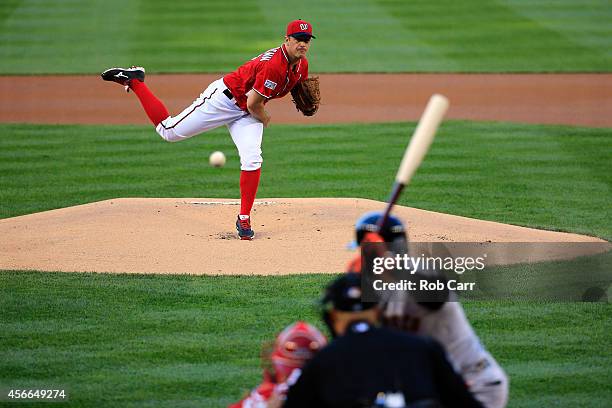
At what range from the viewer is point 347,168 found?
14.1 metres

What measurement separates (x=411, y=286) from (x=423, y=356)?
646 millimetres

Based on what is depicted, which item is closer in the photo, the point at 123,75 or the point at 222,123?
the point at 222,123

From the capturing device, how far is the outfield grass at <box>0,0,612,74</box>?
24.7 meters

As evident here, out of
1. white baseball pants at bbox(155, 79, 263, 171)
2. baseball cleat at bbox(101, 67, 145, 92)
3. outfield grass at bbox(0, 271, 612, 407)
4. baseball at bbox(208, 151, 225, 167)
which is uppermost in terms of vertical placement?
baseball cleat at bbox(101, 67, 145, 92)

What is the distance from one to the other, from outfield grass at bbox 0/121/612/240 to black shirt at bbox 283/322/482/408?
696cm

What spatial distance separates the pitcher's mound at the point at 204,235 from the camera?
9.32m

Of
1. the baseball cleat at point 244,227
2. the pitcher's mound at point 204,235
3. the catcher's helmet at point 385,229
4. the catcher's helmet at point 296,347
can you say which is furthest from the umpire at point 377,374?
the baseball cleat at point 244,227

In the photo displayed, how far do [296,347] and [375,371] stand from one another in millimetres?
598

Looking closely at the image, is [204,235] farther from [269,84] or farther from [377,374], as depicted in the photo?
[377,374]

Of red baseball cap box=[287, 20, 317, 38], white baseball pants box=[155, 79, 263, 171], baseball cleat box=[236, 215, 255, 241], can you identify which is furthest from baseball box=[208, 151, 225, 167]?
red baseball cap box=[287, 20, 317, 38]

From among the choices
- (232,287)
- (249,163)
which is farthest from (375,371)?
(249,163)

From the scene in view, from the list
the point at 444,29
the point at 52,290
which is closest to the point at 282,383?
the point at 52,290

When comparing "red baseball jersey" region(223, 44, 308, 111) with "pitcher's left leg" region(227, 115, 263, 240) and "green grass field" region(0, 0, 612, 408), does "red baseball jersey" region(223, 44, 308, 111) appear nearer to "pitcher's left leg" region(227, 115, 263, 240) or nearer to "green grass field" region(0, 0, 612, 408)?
"pitcher's left leg" region(227, 115, 263, 240)

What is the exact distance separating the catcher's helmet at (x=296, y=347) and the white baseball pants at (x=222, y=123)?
5.81 m
